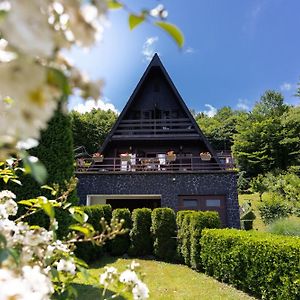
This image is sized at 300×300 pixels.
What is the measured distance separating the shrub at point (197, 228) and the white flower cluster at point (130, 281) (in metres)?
8.10

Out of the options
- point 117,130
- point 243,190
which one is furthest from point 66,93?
point 243,190

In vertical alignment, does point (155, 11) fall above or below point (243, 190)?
below

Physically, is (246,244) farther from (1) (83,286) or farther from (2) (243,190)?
(2) (243,190)

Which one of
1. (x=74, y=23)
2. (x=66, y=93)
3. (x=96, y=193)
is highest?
(x=96, y=193)

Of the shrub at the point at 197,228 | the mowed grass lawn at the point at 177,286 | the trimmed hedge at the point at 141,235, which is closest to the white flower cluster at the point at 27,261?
the mowed grass lawn at the point at 177,286

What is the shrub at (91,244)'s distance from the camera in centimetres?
963

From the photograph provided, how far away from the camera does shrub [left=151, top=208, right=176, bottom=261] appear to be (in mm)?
10664

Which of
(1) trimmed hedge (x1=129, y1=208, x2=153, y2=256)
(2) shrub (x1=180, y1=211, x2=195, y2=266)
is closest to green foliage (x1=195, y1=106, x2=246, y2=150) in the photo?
(1) trimmed hedge (x1=129, y1=208, x2=153, y2=256)

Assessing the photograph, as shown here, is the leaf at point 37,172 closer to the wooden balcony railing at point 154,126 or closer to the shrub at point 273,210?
the wooden balcony railing at point 154,126

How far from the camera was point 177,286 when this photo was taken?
763cm

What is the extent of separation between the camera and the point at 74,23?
0.54 metres

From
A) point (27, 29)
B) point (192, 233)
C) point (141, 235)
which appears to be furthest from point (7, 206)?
point (141, 235)

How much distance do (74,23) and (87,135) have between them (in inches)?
1778

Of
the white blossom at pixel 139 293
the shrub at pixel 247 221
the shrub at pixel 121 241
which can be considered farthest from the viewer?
the shrub at pixel 247 221
